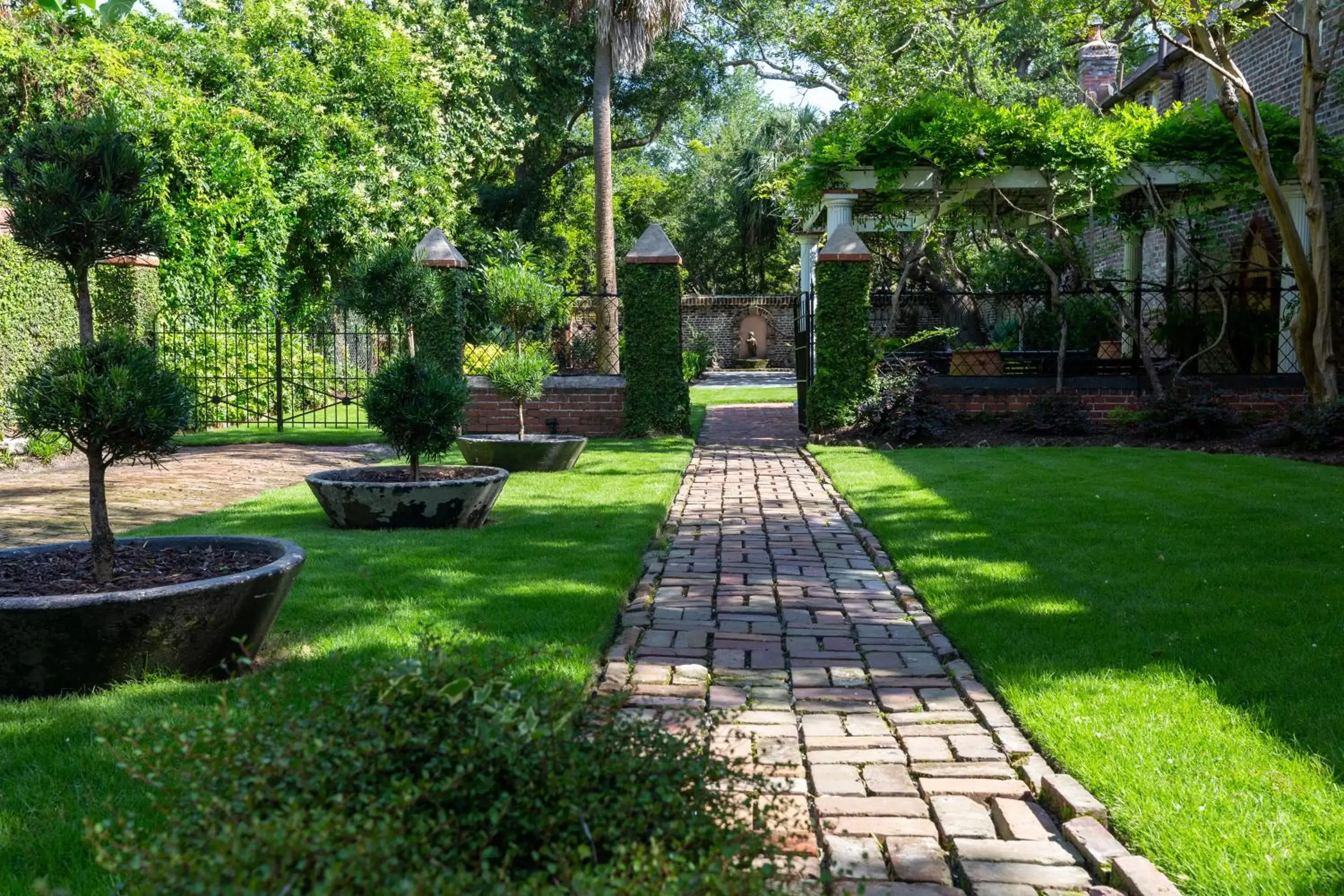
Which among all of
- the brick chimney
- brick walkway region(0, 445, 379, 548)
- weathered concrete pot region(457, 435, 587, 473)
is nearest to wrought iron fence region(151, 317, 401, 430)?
brick walkway region(0, 445, 379, 548)

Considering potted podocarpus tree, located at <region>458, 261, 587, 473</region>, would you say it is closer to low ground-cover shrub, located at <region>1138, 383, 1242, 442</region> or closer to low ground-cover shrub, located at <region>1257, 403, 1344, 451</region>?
low ground-cover shrub, located at <region>1138, 383, 1242, 442</region>

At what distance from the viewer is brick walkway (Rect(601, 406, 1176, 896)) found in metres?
2.64

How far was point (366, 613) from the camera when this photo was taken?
476cm

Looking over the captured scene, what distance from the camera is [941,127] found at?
13383 mm

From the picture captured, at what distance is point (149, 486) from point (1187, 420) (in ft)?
36.3

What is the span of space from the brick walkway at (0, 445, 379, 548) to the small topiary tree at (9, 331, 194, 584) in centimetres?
296

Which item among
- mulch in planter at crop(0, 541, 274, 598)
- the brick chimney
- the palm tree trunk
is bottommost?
mulch in planter at crop(0, 541, 274, 598)

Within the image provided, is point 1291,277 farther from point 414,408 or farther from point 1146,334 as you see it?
point 414,408

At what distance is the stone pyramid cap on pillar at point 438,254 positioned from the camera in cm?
1323

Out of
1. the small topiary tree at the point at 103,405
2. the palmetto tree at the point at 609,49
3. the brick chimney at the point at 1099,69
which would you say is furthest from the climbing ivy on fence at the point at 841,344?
the brick chimney at the point at 1099,69

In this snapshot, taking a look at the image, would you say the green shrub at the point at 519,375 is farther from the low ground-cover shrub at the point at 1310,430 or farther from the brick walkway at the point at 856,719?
the low ground-cover shrub at the point at 1310,430

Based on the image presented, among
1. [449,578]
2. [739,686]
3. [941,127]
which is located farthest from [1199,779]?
[941,127]

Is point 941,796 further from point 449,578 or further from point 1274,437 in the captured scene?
point 1274,437

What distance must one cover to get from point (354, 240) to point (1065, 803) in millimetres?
20056
